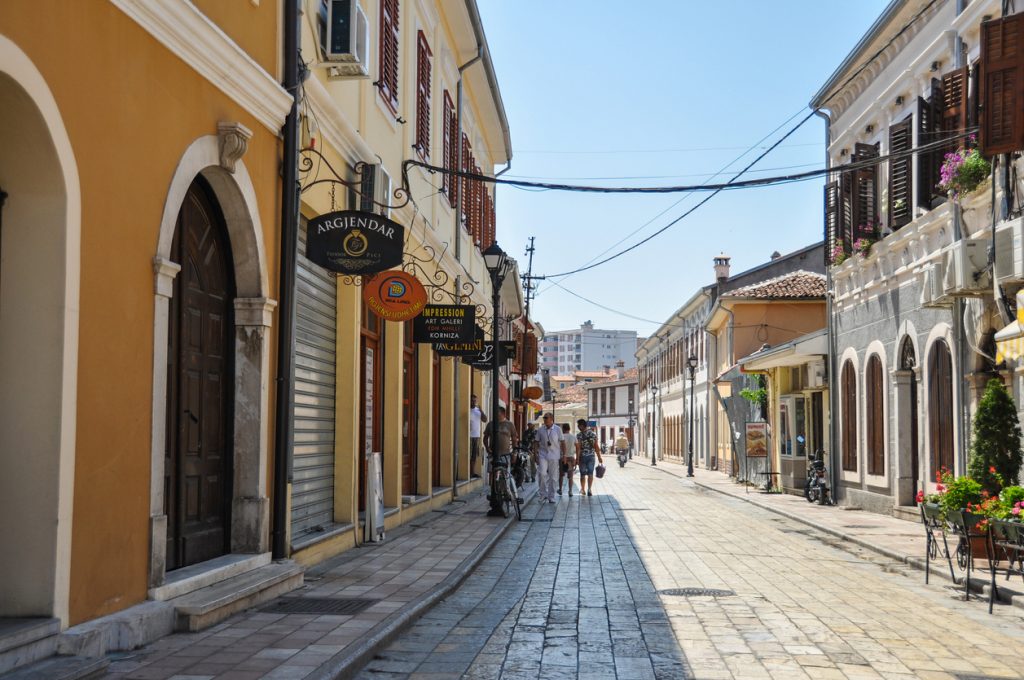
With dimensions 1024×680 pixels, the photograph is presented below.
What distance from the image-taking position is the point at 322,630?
7641 mm

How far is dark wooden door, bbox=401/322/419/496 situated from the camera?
59.2 feet

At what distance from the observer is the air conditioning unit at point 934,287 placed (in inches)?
599

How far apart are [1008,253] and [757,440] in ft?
55.7

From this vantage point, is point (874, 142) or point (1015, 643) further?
point (874, 142)

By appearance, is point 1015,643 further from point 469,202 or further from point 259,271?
point 469,202

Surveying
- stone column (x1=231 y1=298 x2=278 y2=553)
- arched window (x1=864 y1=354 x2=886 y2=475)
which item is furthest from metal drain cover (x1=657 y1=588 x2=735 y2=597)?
arched window (x1=864 y1=354 x2=886 y2=475)

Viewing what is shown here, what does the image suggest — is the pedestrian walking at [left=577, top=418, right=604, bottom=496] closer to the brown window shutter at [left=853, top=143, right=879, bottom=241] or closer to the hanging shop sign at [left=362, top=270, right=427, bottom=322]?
the brown window shutter at [left=853, top=143, right=879, bottom=241]

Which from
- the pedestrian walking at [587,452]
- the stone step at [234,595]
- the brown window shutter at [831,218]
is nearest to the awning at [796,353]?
the brown window shutter at [831,218]

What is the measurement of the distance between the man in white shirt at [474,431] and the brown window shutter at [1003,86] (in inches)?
567

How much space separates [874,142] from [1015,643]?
45.5 feet

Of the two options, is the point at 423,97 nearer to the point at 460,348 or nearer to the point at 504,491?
the point at 460,348

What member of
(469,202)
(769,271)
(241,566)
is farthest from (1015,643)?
(769,271)

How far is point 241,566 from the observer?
9023 millimetres

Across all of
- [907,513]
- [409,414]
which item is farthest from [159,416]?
[907,513]
